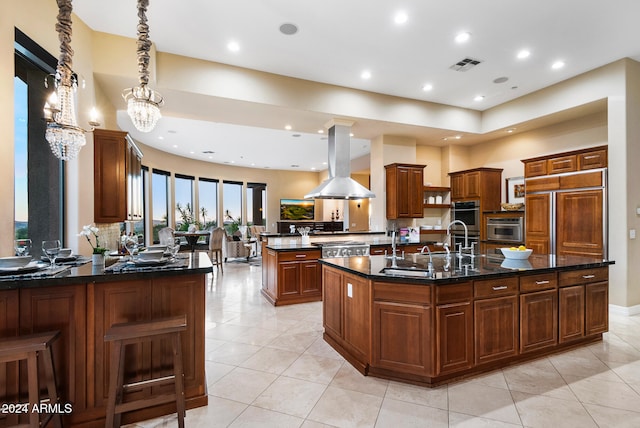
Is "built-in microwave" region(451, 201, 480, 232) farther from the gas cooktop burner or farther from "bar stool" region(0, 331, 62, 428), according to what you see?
"bar stool" region(0, 331, 62, 428)

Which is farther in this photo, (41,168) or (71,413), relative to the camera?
(41,168)

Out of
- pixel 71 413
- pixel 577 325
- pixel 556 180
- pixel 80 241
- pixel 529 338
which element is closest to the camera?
pixel 71 413

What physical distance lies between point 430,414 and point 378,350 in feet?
1.99

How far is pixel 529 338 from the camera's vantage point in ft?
9.46

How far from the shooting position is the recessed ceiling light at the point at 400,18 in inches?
135

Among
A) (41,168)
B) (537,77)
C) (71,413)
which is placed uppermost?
(537,77)

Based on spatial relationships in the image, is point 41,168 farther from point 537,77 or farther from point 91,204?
point 537,77

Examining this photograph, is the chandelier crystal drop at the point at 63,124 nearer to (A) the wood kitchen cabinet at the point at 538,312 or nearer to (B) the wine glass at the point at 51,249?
(B) the wine glass at the point at 51,249

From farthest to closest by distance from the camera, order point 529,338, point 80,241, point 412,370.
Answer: point 80,241 < point 529,338 < point 412,370

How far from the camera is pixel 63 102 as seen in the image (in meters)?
2.16

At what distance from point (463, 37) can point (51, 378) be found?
5.14 metres

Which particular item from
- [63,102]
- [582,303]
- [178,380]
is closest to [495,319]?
[582,303]

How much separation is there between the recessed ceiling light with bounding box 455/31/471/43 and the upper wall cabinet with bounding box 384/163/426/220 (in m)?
2.60

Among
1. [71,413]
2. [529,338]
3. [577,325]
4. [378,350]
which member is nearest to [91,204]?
[71,413]
